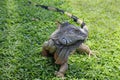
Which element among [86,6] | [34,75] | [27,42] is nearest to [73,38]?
[34,75]

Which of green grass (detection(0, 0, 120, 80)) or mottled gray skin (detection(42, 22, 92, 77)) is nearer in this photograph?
mottled gray skin (detection(42, 22, 92, 77))

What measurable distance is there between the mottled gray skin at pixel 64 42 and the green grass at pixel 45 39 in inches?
7.2

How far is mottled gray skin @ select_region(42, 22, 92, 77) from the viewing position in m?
3.93

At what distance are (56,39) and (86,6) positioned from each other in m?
3.82

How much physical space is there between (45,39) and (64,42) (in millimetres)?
1240

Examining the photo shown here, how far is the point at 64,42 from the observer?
393cm

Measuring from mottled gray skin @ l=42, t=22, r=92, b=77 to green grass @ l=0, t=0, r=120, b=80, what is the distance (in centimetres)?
18

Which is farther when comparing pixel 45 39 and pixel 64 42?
pixel 45 39

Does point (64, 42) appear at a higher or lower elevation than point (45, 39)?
higher

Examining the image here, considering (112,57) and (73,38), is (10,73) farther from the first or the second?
(112,57)

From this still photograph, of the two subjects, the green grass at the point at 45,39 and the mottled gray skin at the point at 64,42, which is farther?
the green grass at the point at 45,39

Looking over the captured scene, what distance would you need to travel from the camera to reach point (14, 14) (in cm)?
614

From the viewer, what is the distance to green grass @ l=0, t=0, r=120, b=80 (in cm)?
422

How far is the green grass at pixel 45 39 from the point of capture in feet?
13.9
